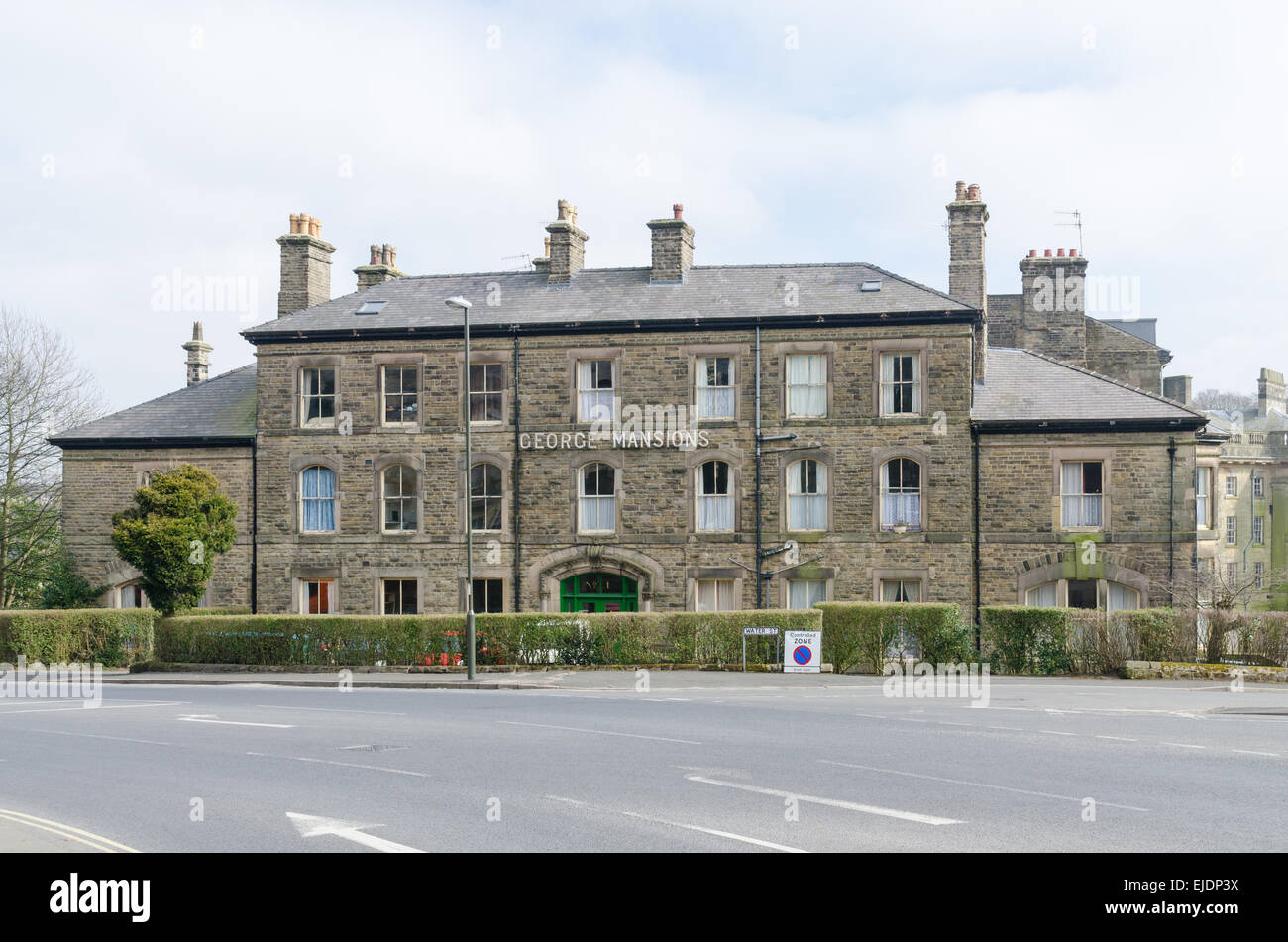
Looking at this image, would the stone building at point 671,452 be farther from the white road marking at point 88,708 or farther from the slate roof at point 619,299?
the white road marking at point 88,708

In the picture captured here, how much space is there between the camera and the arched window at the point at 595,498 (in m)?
35.4

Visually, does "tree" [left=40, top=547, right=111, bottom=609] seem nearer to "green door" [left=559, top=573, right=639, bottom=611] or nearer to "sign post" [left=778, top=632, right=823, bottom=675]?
"green door" [left=559, top=573, right=639, bottom=611]

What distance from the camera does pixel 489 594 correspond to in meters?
36.0

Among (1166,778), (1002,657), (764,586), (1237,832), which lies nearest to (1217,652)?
(1002,657)

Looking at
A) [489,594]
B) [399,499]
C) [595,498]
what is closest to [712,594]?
[595,498]

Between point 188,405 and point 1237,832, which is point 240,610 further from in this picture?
point 1237,832

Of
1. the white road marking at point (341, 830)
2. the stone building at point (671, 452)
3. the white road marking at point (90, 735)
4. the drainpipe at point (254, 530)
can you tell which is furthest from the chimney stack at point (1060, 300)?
the white road marking at point (341, 830)

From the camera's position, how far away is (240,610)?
3638 cm

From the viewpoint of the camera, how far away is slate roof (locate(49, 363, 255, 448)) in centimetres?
3816

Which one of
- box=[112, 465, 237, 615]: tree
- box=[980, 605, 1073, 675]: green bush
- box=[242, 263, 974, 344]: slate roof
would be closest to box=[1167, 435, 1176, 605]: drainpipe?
box=[242, 263, 974, 344]: slate roof

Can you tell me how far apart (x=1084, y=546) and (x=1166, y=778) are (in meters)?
20.8

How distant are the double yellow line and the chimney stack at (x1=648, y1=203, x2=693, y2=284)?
2774 cm

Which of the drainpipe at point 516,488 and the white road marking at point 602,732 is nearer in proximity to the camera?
the white road marking at point 602,732

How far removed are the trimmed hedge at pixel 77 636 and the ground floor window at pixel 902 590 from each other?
19350 mm
